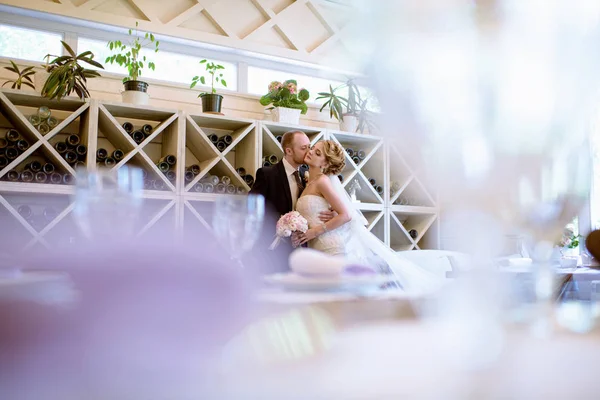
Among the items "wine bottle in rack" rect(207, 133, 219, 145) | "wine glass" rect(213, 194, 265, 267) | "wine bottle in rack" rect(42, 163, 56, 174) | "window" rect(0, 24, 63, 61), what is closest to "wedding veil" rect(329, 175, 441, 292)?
"wine bottle in rack" rect(207, 133, 219, 145)

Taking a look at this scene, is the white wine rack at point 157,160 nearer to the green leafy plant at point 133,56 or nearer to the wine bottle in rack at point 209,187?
the wine bottle in rack at point 209,187

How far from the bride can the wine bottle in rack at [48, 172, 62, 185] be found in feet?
4.29

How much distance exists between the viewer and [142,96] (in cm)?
316

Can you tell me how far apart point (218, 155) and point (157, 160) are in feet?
1.42

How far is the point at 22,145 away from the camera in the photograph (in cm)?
286

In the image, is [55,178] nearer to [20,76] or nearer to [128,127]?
Answer: [128,127]

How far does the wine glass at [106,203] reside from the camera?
51 centimetres

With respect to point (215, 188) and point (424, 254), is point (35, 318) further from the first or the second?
point (424, 254)

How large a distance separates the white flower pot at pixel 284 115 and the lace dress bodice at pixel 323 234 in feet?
2.49

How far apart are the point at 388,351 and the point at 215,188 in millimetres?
3068

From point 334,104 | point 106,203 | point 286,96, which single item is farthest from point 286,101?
point 106,203

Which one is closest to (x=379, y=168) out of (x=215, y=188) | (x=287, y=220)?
(x=215, y=188)

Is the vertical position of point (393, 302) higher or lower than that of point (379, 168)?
lower

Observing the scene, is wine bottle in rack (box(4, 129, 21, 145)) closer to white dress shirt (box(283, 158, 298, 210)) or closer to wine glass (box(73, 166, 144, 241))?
white dress shirt (box(283, 158, 298, 210))
